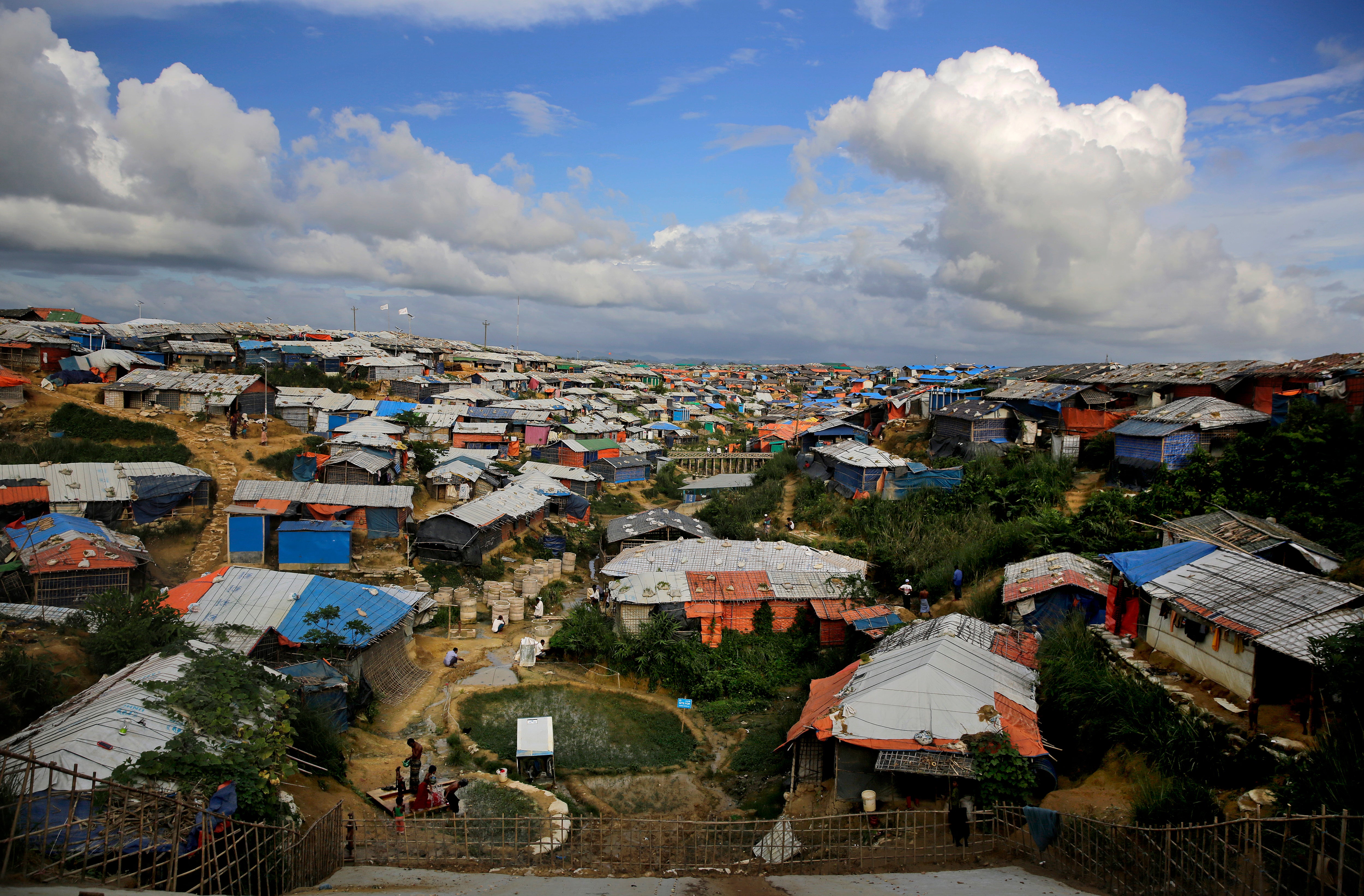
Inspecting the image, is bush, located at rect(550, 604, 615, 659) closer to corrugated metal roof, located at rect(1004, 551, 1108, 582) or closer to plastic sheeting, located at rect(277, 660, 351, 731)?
plastic sheeting, located at rect(277, 660, 351, 731)

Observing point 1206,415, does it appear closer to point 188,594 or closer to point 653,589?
point 653,589

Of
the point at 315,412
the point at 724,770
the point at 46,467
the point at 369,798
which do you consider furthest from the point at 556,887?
the point at 315,412

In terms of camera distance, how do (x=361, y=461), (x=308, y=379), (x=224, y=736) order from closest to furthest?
(x=224, y=736)
(x=361, y=461)
(x=308, y=379)

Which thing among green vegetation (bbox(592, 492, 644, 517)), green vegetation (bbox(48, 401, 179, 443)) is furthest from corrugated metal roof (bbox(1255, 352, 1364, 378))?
green vegetation (bbox(48, 401, 179, 443))

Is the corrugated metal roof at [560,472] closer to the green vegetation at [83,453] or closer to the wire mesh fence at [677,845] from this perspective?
the green vegetation at [83,453]

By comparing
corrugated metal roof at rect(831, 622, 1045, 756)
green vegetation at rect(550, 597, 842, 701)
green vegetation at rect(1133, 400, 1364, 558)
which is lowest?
green vegetation at rect(550, 597, 842, 701)

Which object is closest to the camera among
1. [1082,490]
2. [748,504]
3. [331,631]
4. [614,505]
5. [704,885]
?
[704,885]

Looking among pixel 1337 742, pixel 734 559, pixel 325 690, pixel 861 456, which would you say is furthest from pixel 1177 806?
pixel 861 456
